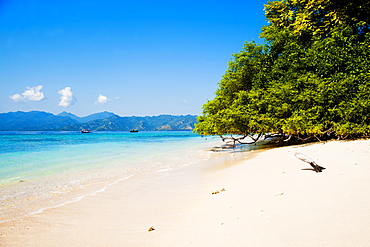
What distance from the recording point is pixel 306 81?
16.6 m

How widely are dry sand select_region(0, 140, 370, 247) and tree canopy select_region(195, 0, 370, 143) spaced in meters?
9.99

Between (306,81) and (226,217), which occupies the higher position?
(306,81)

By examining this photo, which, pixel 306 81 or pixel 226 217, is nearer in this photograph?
pixel 226 217

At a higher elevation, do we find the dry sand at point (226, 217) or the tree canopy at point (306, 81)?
the tree canopy at point (306, 81)

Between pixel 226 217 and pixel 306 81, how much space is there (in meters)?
15.9

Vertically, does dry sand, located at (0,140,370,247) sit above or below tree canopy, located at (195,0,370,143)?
below

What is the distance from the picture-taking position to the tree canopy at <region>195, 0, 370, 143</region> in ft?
48.5

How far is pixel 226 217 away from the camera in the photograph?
387 centimetres

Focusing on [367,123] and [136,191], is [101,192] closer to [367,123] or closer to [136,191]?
[136,191]

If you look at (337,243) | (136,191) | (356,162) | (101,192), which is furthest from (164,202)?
(356,162)

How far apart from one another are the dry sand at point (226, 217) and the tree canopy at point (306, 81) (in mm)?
9995

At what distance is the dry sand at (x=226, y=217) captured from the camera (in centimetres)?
297

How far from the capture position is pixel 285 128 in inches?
616

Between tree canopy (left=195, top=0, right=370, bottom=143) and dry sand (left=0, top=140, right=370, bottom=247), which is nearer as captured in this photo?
dry sand (left=0, top=140, right=370, bottom=247)
